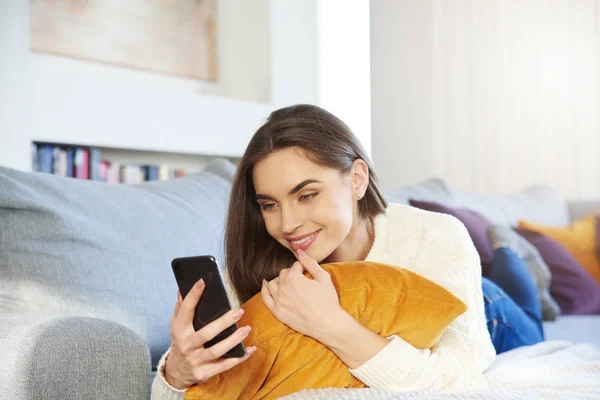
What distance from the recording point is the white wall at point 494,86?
1924mm

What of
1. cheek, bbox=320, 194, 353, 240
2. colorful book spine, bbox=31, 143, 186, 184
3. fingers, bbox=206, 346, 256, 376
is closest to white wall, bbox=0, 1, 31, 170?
colorful book spine, bbox=31, 143, 186, 184

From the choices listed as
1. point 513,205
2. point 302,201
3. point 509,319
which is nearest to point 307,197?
point 302,201

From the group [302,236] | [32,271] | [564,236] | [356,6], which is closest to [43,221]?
[32,271]

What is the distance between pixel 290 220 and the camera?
1.16 metres

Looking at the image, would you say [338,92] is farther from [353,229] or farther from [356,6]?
[353,229]

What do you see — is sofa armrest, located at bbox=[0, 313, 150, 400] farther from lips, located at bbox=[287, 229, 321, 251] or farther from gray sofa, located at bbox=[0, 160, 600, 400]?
lips, located at bbox=[287, 229, 321, 251]

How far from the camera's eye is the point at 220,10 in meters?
3.63

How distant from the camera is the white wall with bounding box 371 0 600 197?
192 cm

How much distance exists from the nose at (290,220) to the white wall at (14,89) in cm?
168

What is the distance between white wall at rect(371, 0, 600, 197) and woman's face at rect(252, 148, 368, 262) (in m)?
0.99

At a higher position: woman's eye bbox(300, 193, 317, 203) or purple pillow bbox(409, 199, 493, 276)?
woman's eye bbox(300, 193, 317, 203)

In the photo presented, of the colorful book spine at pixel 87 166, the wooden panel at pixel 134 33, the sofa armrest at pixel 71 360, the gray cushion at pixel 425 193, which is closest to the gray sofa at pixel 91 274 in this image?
the sofa armrest at pixel 71 360

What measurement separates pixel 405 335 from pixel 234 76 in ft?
9.03

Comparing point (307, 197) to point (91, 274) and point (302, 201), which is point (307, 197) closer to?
point (302, 201)
